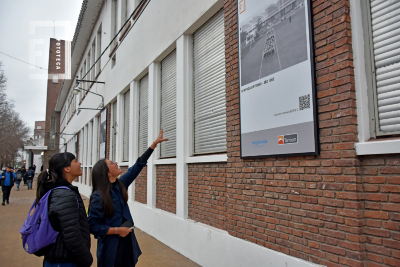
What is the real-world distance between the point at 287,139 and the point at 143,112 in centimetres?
683

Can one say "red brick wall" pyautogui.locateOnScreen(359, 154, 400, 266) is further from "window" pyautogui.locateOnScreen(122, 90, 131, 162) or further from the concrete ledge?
"window" pyautogui.locateOnScreen(122, 90, 131, 162)

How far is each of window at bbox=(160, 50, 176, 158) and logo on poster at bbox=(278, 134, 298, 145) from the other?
13.4 feet

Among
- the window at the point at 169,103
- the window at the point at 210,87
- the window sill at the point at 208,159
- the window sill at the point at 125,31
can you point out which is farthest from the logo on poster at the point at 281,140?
the window sill at the point at 125,31

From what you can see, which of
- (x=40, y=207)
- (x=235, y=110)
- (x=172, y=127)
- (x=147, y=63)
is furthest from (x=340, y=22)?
(x=147, y=63)

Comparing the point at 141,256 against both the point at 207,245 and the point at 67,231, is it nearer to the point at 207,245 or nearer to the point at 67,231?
the point at 207,245

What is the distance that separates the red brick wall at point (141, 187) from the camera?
29.3 ft

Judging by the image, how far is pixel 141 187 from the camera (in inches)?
364

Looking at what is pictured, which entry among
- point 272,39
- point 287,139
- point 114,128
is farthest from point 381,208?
point 114,128

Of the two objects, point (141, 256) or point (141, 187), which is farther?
point (141, 187)

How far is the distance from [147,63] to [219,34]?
374cm

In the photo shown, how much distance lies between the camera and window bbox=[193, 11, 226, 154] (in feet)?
18.4

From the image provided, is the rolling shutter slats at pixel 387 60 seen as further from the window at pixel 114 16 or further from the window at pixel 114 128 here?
the window at pixel 114 16

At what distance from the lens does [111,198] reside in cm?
319

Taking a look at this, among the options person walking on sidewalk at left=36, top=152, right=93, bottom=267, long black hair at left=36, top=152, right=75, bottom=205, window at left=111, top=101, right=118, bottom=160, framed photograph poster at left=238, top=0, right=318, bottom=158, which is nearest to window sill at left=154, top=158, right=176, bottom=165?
framed photograph poster at left=238, top=0, right=318, bottom=158
